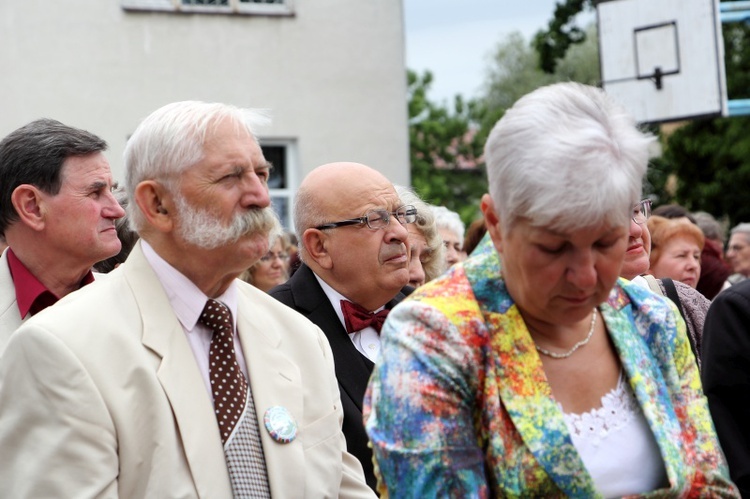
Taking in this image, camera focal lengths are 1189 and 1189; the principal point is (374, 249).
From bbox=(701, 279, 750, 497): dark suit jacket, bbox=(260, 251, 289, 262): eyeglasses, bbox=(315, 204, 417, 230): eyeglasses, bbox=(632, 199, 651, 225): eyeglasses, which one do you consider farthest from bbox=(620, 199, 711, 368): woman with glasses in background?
bbox=(260, 251, 289, 262): eyeglasses

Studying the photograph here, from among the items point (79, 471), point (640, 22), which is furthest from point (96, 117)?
point (79, 471)

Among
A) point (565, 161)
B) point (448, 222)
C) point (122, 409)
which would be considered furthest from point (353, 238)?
point (448, 222)

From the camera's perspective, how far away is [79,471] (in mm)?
3111

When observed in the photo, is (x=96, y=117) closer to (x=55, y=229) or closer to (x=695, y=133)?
(x=55, y=229)

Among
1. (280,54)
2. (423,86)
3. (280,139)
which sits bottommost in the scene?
(280,139)

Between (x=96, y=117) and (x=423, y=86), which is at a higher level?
(x=423, y=86)

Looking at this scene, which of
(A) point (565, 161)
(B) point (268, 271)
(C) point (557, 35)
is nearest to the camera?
(A) point (565, 161)

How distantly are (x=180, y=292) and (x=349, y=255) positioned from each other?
4.88 ft

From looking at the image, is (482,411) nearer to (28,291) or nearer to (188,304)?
(188,304)

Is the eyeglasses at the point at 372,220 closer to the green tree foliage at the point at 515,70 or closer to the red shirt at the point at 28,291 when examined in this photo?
the red shirt at the point at 28,291

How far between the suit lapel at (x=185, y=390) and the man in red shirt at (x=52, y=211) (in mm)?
1062

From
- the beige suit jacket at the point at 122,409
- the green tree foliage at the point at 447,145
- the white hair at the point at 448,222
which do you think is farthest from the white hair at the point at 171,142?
the green tree foliage at the point at 447,145

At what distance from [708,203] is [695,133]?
1484 millimetres

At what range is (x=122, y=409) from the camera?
3201 millimetres
